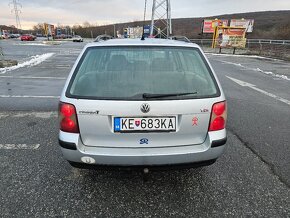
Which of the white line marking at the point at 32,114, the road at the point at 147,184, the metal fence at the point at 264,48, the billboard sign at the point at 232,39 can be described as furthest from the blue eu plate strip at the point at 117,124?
the billboard sign at the point at 232,39

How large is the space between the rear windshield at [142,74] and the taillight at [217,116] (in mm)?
134

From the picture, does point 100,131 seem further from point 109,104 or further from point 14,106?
point 14,106

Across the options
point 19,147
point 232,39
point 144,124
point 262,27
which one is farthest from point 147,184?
point 262,27

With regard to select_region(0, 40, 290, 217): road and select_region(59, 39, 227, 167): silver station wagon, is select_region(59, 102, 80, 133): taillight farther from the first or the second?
select_region(0, 40, 290, 217): road

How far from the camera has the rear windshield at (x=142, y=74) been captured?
2426 mm

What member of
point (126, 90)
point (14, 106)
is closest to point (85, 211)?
point (126, 90)

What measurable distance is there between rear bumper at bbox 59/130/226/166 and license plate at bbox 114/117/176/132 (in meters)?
0.20

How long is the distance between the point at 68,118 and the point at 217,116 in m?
1.51

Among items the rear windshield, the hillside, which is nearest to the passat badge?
the rear windshield

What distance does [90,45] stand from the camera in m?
2.80

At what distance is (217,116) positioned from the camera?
2523 millimetres

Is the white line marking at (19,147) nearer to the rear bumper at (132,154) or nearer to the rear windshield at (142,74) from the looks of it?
the rear bumper at (132,154)

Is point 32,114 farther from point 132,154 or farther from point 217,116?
point 217,116

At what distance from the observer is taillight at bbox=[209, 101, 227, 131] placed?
2496mm
